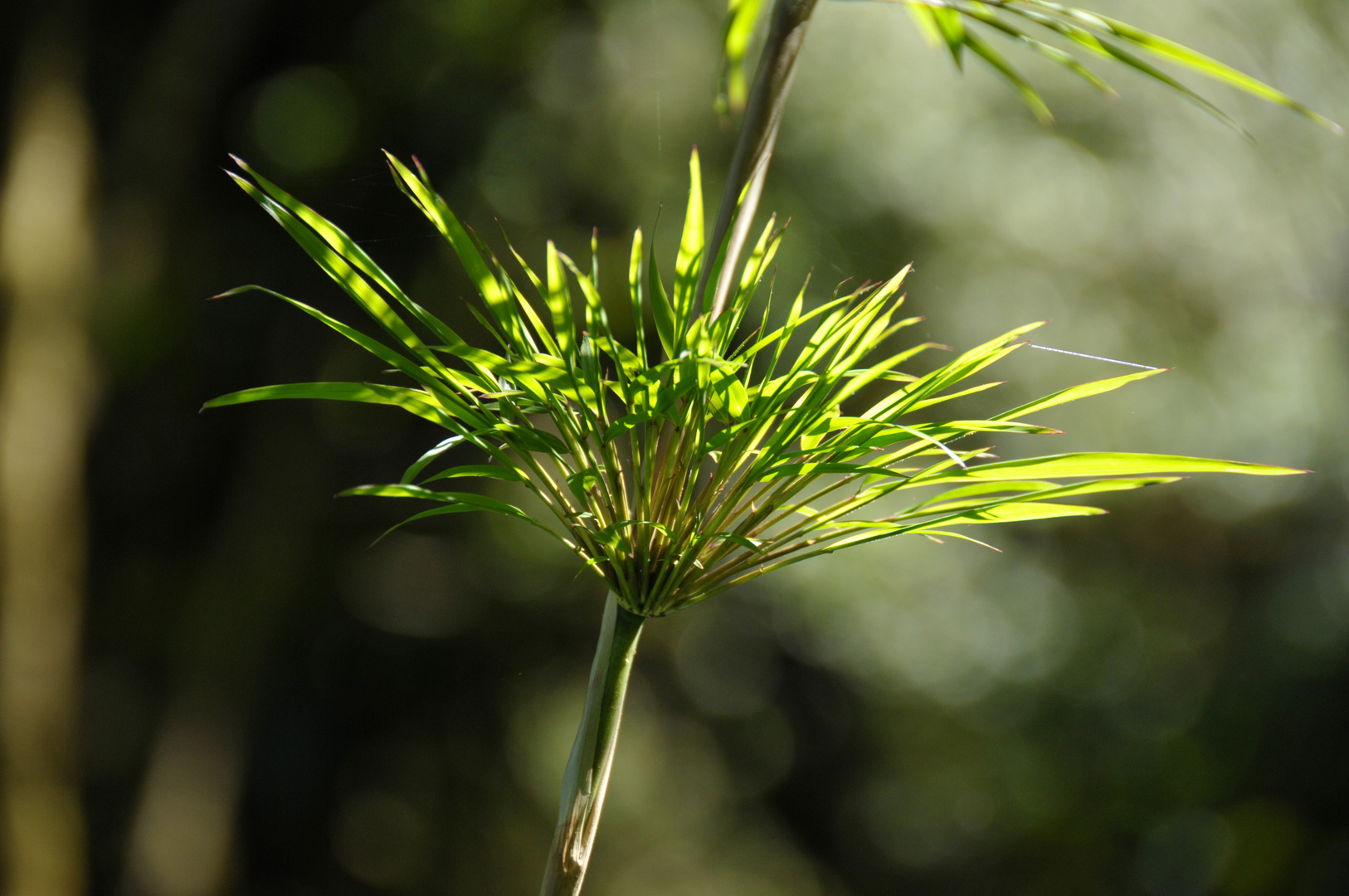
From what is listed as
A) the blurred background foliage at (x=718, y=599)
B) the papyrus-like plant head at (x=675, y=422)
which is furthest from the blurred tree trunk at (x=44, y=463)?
the papyrus-like plant head at (x=675, y=422)

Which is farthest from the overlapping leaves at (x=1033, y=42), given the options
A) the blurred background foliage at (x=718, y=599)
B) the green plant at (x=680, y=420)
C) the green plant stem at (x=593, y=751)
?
the blurred background foliage at (x=718, y=599)

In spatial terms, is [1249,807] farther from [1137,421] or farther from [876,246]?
[876,246]

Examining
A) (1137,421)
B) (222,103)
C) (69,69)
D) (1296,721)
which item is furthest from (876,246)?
(69,69)

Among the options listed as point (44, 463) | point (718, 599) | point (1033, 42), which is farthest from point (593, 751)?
point (44, 463)

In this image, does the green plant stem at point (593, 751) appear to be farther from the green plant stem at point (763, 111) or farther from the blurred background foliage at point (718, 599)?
the blurred background foliage at point (718, 599)

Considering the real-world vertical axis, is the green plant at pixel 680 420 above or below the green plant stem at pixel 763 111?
below

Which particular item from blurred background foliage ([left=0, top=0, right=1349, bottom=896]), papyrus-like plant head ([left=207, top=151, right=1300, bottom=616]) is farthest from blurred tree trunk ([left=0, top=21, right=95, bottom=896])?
papyrus-like plant head ([left=207, top=151, right=1300, bottom=616])

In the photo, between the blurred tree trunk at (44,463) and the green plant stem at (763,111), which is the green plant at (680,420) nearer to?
the green plant stem at (763,111)

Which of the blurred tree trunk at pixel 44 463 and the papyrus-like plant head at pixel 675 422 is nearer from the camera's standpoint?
the papyrus-like plant head at pixel 675 422
